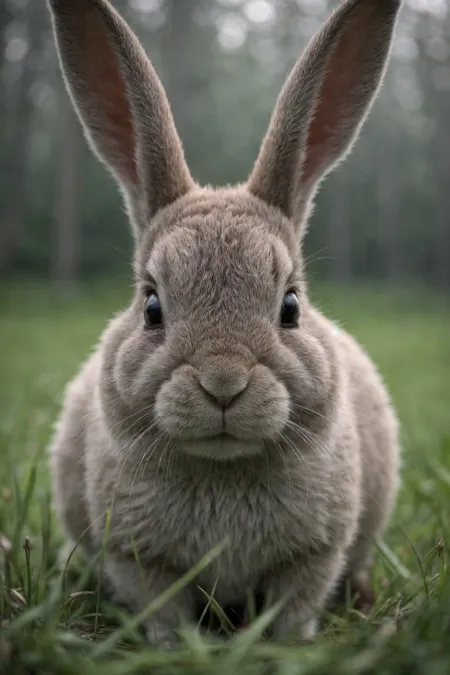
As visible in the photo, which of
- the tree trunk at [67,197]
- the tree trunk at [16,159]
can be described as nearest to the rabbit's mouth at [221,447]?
the tree trunk at [67,197]

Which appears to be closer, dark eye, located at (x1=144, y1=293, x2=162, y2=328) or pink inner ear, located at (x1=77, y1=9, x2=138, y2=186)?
dark eye, located at (x1=144, y1=293, x2=162, y2=328)

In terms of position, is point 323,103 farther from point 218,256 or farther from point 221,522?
point 221,522

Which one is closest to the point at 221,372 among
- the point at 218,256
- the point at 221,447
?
the point at 221,447

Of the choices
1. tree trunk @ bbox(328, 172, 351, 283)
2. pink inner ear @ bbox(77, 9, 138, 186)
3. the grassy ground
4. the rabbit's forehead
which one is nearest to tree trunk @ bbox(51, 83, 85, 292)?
tree trunk @ bbox(328, 172, 351, 283)

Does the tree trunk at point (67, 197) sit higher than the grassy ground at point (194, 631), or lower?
higher

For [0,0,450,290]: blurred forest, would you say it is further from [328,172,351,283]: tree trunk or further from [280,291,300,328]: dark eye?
[280,291,300,328]: dark eye

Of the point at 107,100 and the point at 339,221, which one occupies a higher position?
the point at 107,100

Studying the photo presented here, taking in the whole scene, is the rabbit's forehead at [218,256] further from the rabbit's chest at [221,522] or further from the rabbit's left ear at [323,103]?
the rabbit's chest at [221,522]
